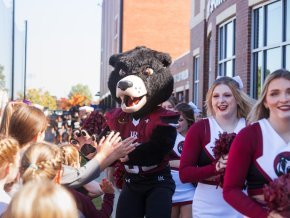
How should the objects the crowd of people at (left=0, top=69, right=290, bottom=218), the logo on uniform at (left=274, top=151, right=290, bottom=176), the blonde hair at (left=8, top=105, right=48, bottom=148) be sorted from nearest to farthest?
1. the crowd of people at (left=0, top=69, right=290, bottom=218)
2. the logo on uniform at (left=274, top=151, right=290, bottom=176)
3. the blonde hair at (left=8, top=105, right=48, bottom=148)

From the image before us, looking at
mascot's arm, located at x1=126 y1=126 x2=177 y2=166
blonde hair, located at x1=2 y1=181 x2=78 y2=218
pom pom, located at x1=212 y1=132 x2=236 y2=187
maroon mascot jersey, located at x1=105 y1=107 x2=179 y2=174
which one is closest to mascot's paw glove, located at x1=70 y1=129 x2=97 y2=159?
maroon mascot jersey, located at x1=105 y1=107 x2=179 y2=174

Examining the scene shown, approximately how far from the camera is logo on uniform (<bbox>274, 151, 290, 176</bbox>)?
2.98 meters

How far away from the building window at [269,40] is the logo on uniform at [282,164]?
7.45 metres

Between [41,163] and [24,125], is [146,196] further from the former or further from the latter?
[41,163]

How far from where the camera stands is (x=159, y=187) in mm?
4527

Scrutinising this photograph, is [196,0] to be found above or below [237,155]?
above

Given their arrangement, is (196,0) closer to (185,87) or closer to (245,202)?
(185,87)

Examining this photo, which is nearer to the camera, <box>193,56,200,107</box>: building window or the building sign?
the building sign

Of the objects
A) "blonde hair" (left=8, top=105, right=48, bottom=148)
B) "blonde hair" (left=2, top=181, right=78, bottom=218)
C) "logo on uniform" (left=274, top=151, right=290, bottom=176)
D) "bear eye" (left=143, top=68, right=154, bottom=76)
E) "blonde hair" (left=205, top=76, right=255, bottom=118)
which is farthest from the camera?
"bear eye" (left=143, top=68, right=154, bottom=76)

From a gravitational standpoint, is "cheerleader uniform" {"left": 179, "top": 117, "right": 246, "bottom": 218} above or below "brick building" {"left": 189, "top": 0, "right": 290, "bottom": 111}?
below

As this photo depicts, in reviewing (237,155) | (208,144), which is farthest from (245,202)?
(208,144)

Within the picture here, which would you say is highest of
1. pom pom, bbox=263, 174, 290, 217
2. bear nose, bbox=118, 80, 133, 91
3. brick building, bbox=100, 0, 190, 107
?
brick building, bbox=100, 0, 190, 107

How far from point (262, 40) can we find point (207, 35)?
18.7 feet

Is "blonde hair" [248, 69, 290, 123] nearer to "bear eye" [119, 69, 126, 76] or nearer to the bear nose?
the bear nose
